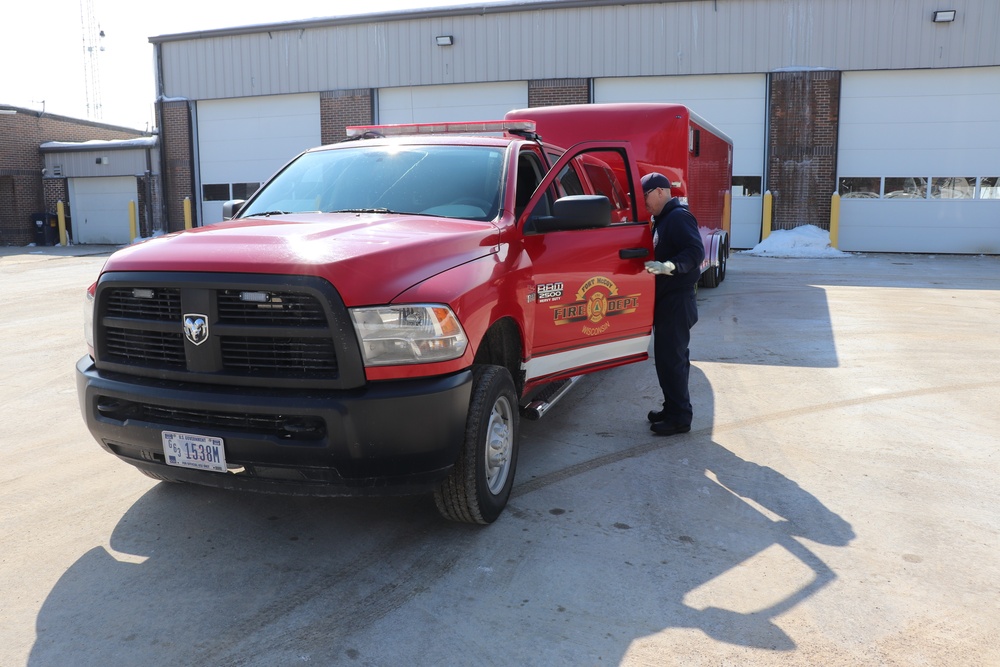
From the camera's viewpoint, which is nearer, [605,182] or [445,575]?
[445,575]

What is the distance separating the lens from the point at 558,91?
24188 mm

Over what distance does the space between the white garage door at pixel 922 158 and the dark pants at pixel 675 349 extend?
1930 centimetres

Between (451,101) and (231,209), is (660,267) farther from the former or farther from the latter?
(451,101)

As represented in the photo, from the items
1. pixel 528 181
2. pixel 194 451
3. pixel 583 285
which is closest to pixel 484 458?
pixel 194 451

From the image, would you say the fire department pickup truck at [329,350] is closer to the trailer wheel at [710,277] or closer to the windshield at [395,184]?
the windshield at [395,184]

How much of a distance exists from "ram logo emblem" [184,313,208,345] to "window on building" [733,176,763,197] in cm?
2198

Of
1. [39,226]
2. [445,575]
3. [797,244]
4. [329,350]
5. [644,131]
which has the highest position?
[644,131]

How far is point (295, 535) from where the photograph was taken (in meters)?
4.12

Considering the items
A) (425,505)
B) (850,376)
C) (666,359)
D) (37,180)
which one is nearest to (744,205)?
(850,376)

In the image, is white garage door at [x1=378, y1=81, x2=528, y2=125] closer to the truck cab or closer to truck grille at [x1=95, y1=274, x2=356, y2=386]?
the truck cab

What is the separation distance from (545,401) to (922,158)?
20869 millimetres

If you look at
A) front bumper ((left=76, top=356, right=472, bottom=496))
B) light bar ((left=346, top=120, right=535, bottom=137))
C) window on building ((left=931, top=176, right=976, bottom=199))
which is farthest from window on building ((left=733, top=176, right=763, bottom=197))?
front bumper ((left=76, top=356, right=472, bottom=496))

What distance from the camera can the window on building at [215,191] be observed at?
27812mm

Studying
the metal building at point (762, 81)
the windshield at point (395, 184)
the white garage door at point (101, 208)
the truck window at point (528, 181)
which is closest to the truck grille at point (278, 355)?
the windshield at point (395, 184)
